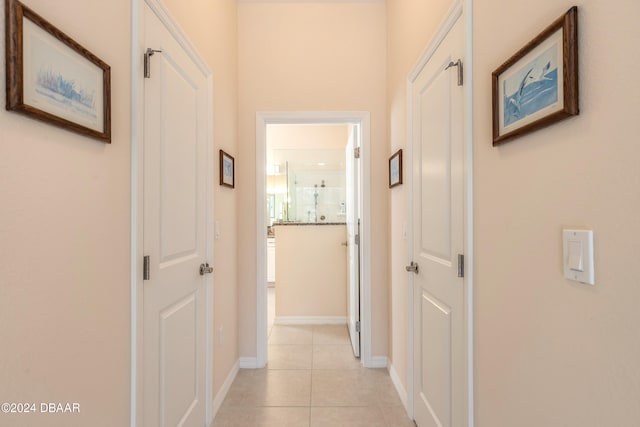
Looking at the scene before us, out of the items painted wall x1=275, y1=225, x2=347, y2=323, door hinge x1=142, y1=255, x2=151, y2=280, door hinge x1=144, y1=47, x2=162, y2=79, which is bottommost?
painted wall x1=275, y1=225, x2=347, y2=323

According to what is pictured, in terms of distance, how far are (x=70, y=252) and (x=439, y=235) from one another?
1429 millimetres

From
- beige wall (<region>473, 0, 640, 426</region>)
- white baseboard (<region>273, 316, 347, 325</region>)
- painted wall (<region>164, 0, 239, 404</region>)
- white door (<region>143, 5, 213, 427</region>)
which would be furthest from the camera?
white baseboard (<region>273, 316, 347, 325</region>)

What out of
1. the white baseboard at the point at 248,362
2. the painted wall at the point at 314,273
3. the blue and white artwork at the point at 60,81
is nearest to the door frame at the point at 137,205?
the blue and white artwork at the point at 60,81

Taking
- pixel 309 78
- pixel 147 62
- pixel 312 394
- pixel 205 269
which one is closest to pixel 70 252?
pixel 147 62

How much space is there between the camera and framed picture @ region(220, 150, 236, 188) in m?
2.17

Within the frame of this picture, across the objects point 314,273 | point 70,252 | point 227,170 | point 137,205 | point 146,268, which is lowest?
point 314,273

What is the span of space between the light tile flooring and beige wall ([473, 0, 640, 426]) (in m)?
1.05

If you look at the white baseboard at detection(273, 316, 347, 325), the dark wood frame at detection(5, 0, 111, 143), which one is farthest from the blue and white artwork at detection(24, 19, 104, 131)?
the white baseboard at detection(273, 316, 347, 325)

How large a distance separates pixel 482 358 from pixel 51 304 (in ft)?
4.39

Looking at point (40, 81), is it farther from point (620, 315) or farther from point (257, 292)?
point (257, 292)

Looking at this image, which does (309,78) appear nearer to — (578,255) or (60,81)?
(60,81)

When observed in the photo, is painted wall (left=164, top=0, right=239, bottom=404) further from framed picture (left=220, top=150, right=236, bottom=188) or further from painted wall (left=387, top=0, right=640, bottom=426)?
painted wall (left=387, top=0, right=640, bottom=426)

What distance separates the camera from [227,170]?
229 cm

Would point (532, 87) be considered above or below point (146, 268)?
above
